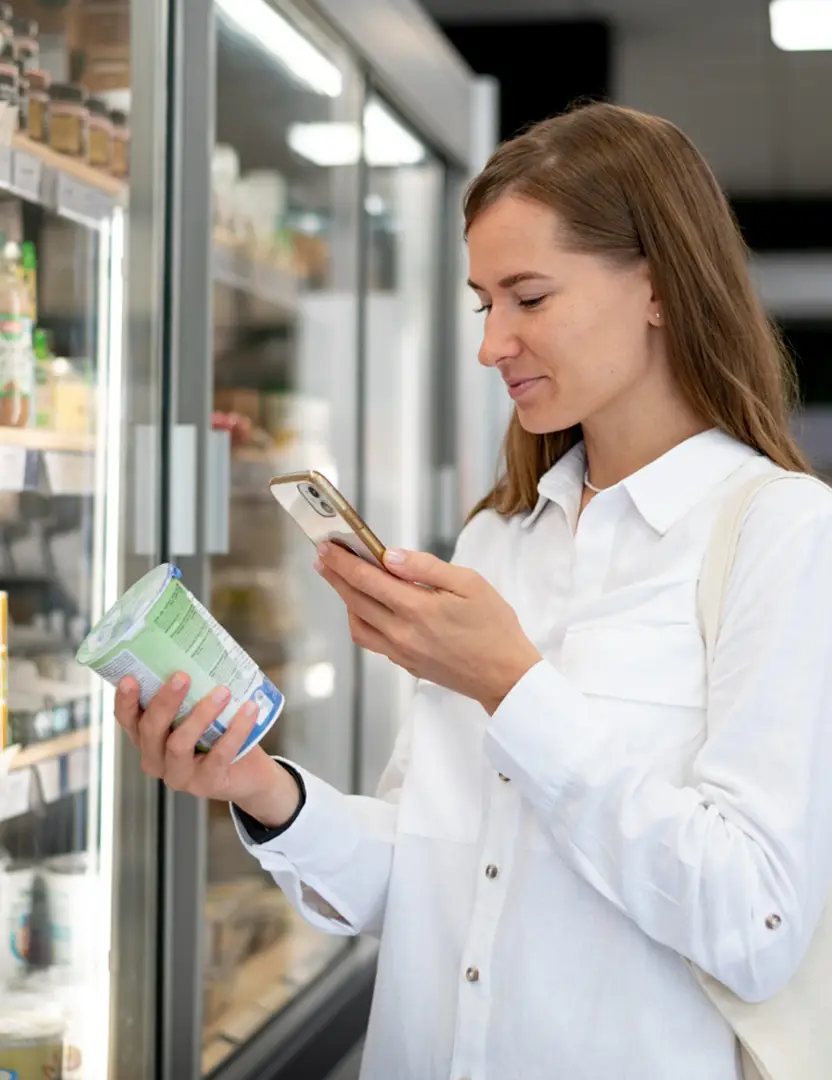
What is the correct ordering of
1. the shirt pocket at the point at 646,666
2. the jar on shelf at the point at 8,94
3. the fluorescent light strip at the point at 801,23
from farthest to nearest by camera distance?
the fluorescent light strip at the point at 801,23 → the jar on shelf at the point at 8,94 → the shirt pocket at the point at 646,666

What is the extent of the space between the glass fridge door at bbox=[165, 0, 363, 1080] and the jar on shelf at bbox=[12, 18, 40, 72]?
1.33 ft

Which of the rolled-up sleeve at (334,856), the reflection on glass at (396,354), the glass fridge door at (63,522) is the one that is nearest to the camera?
the rolled-up sleeve at (334,856)

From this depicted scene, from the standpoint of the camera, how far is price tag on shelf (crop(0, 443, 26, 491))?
5.71 ft

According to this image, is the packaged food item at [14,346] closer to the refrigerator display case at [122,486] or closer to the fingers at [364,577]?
the refrigerator display case at [122,486]

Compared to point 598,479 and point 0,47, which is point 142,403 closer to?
point 0,47

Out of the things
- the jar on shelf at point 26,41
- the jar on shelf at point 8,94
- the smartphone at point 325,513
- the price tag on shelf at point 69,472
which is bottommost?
the smartphone at point 325,513

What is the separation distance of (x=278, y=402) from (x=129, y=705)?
1.74 metres

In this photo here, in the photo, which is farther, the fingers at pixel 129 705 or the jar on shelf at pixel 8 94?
the jar on shelf at pixel 8 94

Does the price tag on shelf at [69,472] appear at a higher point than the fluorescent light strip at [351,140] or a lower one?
lower

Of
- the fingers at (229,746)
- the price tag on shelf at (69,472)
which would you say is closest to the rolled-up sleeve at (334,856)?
the fingers at (229,746)

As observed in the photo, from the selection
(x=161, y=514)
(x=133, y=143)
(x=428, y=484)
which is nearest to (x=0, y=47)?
(x=133, y=143)

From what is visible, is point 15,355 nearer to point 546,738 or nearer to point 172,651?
point 172,651

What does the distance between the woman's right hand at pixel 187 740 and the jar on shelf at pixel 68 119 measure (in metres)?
1.00

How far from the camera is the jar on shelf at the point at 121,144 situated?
199 cm
